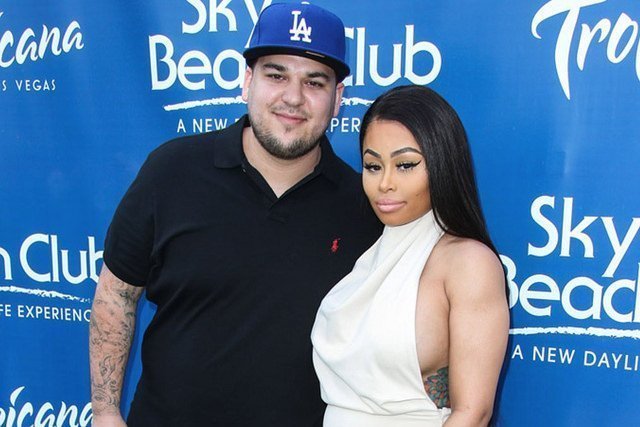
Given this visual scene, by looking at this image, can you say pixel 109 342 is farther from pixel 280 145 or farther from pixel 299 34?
pixel 299 34

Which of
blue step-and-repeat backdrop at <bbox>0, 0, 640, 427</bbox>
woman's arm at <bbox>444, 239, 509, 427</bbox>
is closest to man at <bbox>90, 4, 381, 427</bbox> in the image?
woman's arm at <bbox>444, 239, 509, 427</bbox>

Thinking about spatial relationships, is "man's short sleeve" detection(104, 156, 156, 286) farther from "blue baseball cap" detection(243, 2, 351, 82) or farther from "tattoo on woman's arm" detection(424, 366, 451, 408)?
"tattoo on woman's arm" detection(424, 366, 451, 408)

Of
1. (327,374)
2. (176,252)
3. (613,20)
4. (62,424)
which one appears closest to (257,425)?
(327,374)

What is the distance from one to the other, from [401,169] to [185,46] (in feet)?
3.87

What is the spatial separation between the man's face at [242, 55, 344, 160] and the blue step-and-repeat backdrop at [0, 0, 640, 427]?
54cm

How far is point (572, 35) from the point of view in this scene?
6.08 feet

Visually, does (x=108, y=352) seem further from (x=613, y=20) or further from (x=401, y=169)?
(x=613, y=20)

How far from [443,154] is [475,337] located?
0.38 meters

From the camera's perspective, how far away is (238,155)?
157 cm

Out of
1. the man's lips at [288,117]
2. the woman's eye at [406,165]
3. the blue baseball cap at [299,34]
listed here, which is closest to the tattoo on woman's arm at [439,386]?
the woman's eye at [406,165]

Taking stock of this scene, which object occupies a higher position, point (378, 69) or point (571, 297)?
point (378, 69)

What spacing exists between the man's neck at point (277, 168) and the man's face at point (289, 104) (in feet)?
0.13

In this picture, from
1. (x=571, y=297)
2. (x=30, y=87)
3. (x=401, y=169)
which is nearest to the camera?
(x=401, y=169)

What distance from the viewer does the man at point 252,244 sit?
1.48m
